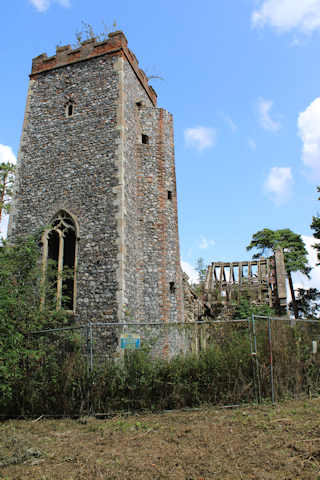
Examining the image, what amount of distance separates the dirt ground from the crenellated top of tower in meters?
12.0

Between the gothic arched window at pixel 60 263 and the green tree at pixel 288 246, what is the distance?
71.5ft

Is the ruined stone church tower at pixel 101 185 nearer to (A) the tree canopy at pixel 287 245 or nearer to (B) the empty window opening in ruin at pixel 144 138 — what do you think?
(B) the empty window opening in ruin at pixel 144 138

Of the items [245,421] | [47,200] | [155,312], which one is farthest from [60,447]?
[47,200]

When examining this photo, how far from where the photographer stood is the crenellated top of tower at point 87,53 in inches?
534

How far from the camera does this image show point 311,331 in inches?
387

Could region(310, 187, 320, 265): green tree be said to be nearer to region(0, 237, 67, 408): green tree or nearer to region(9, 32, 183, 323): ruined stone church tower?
region(9, 32, 183, 323): ruined stone church tower

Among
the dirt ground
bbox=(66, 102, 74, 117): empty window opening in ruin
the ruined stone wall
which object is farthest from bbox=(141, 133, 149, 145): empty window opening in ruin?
the dirt ground

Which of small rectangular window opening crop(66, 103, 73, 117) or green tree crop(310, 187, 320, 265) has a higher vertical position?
small rectangular window opening crop(66, 103, 73, 117)

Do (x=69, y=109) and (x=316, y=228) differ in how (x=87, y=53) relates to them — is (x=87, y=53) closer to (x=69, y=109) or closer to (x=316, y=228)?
(x=69, y=109)

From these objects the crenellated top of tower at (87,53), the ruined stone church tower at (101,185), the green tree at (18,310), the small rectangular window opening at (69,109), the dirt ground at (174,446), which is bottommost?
the dirt ground at (174,446)

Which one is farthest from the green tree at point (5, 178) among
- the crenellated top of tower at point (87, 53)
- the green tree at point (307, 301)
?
the green tree at point (307, 301)

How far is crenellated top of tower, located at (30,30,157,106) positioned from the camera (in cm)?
1357

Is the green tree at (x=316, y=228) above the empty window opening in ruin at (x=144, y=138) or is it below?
below

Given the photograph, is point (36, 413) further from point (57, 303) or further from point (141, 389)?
point (57, 303)
